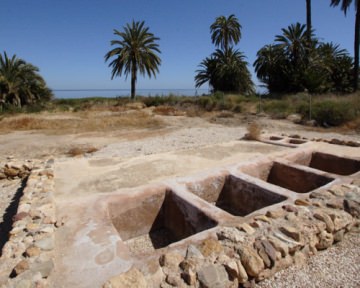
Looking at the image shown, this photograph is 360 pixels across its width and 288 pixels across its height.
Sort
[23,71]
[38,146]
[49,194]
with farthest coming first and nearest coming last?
1. [23,71]
2. [38,146]
3. [49,194]

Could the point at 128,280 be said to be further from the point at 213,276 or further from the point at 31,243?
the point at 31,243

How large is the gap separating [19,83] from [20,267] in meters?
21.0

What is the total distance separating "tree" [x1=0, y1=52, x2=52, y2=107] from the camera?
1848cm

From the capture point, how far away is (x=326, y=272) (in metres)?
2.33

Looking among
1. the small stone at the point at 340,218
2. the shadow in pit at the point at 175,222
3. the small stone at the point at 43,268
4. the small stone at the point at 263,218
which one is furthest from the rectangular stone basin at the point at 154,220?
the small stone at the point at 340,218

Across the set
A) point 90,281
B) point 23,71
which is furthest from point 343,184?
point 23,71

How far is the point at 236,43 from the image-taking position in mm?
26141

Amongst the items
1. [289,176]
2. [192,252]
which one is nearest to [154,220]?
[192,252]

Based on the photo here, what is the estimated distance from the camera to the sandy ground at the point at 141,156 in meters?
3.47

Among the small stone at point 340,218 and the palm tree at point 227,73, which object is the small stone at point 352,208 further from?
the palm tree at point 227,73

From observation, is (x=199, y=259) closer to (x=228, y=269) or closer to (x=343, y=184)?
(x=228, y=269)

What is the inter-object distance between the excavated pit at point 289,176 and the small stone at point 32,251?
3.44m

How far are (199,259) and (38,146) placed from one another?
310 inches

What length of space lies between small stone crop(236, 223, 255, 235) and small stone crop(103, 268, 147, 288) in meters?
1.12
